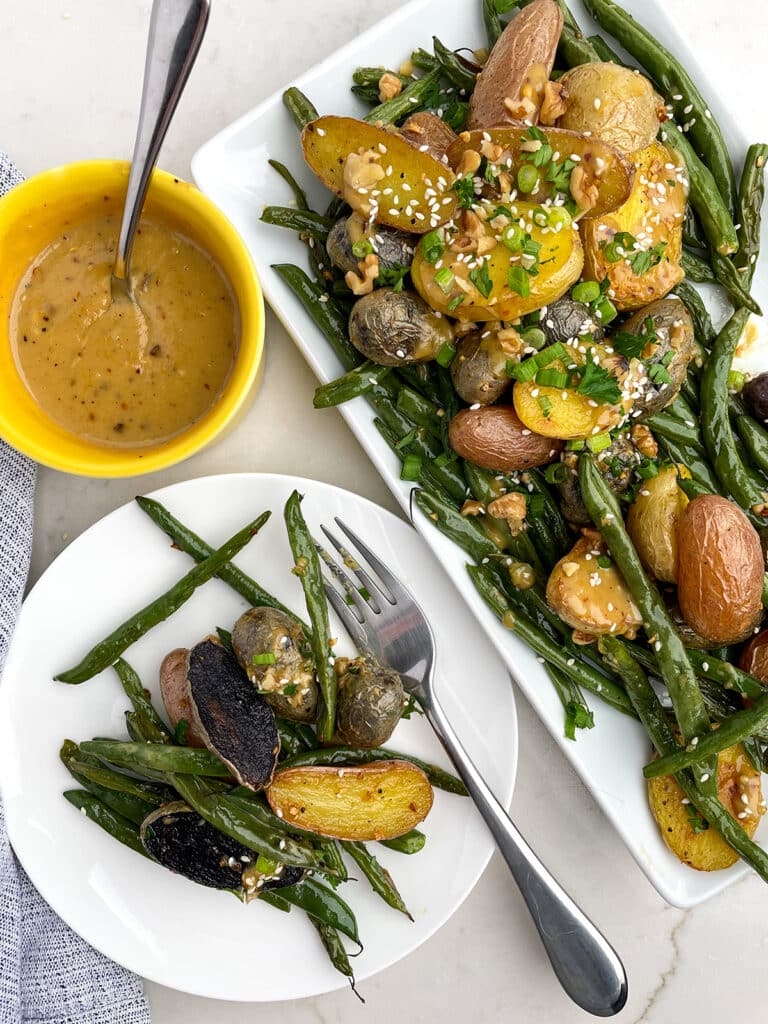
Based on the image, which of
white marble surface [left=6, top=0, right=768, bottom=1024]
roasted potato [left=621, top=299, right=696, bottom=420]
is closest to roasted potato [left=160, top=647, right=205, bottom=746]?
white marble surface [left=6, top=0, right=768, bottom=1024]

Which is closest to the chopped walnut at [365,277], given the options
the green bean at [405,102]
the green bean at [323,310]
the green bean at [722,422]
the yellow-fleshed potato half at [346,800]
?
the green bean at [323,310]

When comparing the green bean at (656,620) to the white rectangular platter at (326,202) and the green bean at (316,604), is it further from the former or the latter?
the green bean at (316,604)

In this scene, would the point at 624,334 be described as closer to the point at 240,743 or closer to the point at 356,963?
the point at 240,743

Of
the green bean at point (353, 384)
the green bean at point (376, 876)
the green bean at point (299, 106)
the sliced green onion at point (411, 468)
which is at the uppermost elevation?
the green bean at point (299, 106)

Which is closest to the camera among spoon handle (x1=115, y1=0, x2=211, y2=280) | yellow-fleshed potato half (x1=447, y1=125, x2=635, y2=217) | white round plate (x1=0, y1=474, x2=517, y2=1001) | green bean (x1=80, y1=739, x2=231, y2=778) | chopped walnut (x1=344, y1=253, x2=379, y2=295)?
spoon handle (x1=115, y1=0, x2=211, y2=280)

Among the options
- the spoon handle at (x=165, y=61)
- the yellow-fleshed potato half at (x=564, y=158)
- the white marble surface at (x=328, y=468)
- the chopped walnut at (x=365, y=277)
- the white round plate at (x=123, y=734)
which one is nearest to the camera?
the spoon handle at (x=165, y=61)

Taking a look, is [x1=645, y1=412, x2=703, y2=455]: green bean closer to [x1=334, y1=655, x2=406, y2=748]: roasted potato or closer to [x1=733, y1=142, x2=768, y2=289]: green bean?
[x1=733, y1=142, x2=768, y2=289]: green bean

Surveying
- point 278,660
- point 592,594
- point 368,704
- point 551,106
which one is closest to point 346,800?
point 368,704
